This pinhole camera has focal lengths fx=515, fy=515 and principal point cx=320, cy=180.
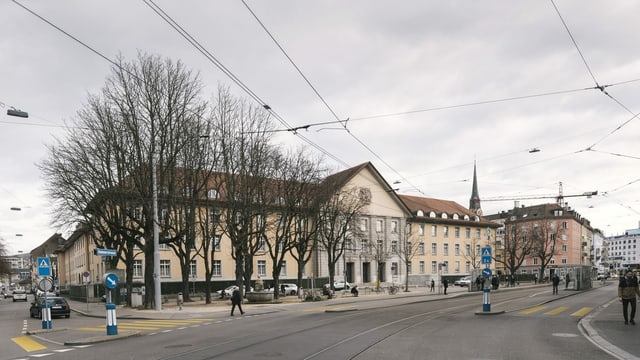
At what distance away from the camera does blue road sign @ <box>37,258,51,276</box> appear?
22.1m

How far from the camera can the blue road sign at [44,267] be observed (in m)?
22.1

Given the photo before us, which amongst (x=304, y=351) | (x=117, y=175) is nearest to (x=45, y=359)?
(x=304, y=351)

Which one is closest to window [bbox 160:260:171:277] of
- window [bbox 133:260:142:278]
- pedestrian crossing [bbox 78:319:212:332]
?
window [bbox 133:260:142:278]

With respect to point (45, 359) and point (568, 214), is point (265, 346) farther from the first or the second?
point (568, 214)

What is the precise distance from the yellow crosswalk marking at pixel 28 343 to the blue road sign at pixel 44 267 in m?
→ 3.23

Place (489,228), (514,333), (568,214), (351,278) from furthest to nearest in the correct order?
(568,214), (489,228), (351,278), (514,333)

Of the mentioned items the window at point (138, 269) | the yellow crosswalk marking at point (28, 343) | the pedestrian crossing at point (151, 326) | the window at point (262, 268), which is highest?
the yellow crosswalk marking at point (28, 343)

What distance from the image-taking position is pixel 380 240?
249 feet

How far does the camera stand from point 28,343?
56.2 ft

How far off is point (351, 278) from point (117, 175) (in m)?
47.3

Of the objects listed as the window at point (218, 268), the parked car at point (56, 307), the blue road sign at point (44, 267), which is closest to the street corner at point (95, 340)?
the blue road sign at point (44, 267)

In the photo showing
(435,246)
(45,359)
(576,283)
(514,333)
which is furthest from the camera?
(435,246)

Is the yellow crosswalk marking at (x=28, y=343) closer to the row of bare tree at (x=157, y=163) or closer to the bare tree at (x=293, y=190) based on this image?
the row of bare tree at (x=157, y=163)

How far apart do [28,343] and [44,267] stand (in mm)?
6213
